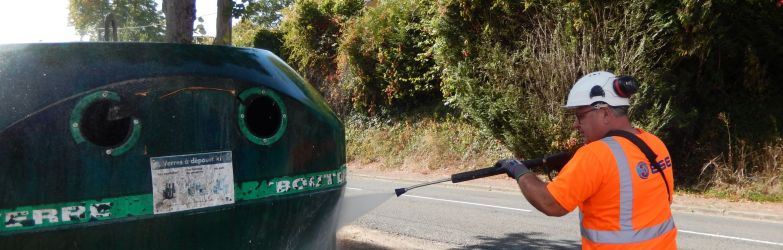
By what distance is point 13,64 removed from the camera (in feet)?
6.35

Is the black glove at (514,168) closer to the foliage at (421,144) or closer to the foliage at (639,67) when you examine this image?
the foliage at (639,67)

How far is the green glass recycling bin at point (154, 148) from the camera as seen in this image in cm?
187

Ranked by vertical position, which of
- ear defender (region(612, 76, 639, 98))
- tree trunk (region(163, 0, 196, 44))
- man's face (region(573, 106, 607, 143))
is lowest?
man's face (region(573, 106, 607, 143))

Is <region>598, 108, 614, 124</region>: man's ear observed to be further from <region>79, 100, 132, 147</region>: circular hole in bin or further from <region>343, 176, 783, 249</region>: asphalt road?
<region>343, 176, 783, 249</region>: asphalt road

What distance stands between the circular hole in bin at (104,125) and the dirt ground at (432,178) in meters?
1.98

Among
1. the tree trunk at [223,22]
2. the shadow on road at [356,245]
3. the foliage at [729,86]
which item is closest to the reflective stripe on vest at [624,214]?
Answer: the shadow on road at [356,245]

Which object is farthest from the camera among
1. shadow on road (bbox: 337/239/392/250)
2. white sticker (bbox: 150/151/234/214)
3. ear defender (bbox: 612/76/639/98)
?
shadow on road (bbox: 337/239/392/250)

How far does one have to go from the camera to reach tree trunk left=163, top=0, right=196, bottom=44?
4.81 meters

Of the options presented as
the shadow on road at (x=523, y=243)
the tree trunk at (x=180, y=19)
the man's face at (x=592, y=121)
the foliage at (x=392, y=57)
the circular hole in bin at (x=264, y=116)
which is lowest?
the shadow on road at (x=523, y=243)

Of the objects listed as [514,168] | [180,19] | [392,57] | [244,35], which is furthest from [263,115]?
[244,35]

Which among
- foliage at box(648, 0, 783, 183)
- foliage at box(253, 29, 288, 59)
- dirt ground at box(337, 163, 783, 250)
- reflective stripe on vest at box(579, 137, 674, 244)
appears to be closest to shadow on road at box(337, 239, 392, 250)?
dirt ground at box(337, 163, 783, 250)

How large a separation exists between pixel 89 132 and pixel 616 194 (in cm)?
182

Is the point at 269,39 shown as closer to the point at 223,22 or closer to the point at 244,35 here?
the point at 244,35

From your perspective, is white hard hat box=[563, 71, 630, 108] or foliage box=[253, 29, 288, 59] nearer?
white hard hat box=[563, 71, 630, 108]
